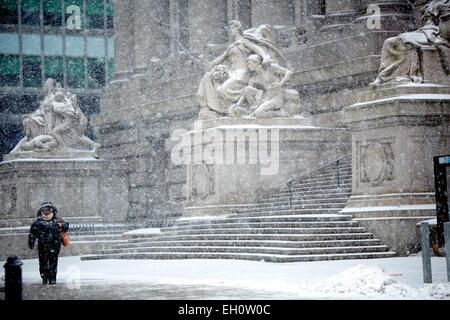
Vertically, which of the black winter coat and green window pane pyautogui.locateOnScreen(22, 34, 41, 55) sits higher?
green window pane pyautogui.locateOnScreen(22, 34, 41, 55)

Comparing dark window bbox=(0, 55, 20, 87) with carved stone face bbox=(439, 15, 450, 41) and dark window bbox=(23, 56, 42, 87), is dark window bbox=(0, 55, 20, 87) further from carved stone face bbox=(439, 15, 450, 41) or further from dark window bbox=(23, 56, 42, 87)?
carved stone face bbox=(439, 15, 450, 41)

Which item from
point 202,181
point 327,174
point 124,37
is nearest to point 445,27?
point 327,174

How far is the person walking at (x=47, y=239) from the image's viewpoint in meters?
17.2

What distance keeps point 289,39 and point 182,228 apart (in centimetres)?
1233

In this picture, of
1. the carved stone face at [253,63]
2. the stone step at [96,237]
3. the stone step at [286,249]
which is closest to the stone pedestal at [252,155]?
the carved stone face at [253,63]

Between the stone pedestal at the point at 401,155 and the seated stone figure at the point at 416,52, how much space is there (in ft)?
1.60

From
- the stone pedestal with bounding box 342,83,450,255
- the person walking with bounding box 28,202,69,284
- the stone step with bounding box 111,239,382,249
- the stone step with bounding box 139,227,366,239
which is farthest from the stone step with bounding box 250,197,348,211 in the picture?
the person walking with bounding box 28,202,69,284

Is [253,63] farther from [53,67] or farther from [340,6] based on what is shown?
[53,67]

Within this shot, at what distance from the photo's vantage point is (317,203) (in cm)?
2489

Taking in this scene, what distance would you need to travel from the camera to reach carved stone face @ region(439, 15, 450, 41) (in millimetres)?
22766

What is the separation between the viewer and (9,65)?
59.9 metres

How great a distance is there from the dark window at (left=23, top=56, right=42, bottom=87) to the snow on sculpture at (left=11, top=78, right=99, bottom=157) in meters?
22.8
